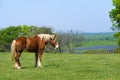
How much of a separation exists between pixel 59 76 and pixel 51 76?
0.30 metres

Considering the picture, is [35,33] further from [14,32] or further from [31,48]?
[31,48]

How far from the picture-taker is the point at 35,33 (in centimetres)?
6041

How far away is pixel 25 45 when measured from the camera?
62.0ft

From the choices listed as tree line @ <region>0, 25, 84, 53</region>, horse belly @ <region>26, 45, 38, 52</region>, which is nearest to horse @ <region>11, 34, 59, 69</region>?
horse belly @ <region>26, 45, 38, 52</region>

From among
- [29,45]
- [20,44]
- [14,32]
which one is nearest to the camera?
[20,44]

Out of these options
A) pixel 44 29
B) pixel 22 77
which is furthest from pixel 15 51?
pixel 44 29

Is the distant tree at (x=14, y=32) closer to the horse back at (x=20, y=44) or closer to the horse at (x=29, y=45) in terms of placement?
the horse at (x=29, y=45)

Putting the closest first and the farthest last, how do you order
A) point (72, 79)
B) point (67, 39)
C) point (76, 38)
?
point (72, 79) < point (67, 39) < point (76, 38)

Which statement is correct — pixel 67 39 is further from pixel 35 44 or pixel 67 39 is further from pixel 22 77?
pixel 22 77

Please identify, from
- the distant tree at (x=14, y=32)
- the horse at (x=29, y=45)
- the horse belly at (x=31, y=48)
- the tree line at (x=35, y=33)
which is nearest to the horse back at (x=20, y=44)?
the horse at (x=29, y=45)

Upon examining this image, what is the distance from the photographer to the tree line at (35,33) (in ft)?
198

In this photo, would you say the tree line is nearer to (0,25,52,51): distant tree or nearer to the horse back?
(0,25,52,51): distant tree

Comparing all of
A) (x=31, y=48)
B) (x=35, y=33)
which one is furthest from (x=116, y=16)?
(x=31, y=48)

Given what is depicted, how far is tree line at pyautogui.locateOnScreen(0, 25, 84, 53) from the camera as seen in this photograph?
60.5m
